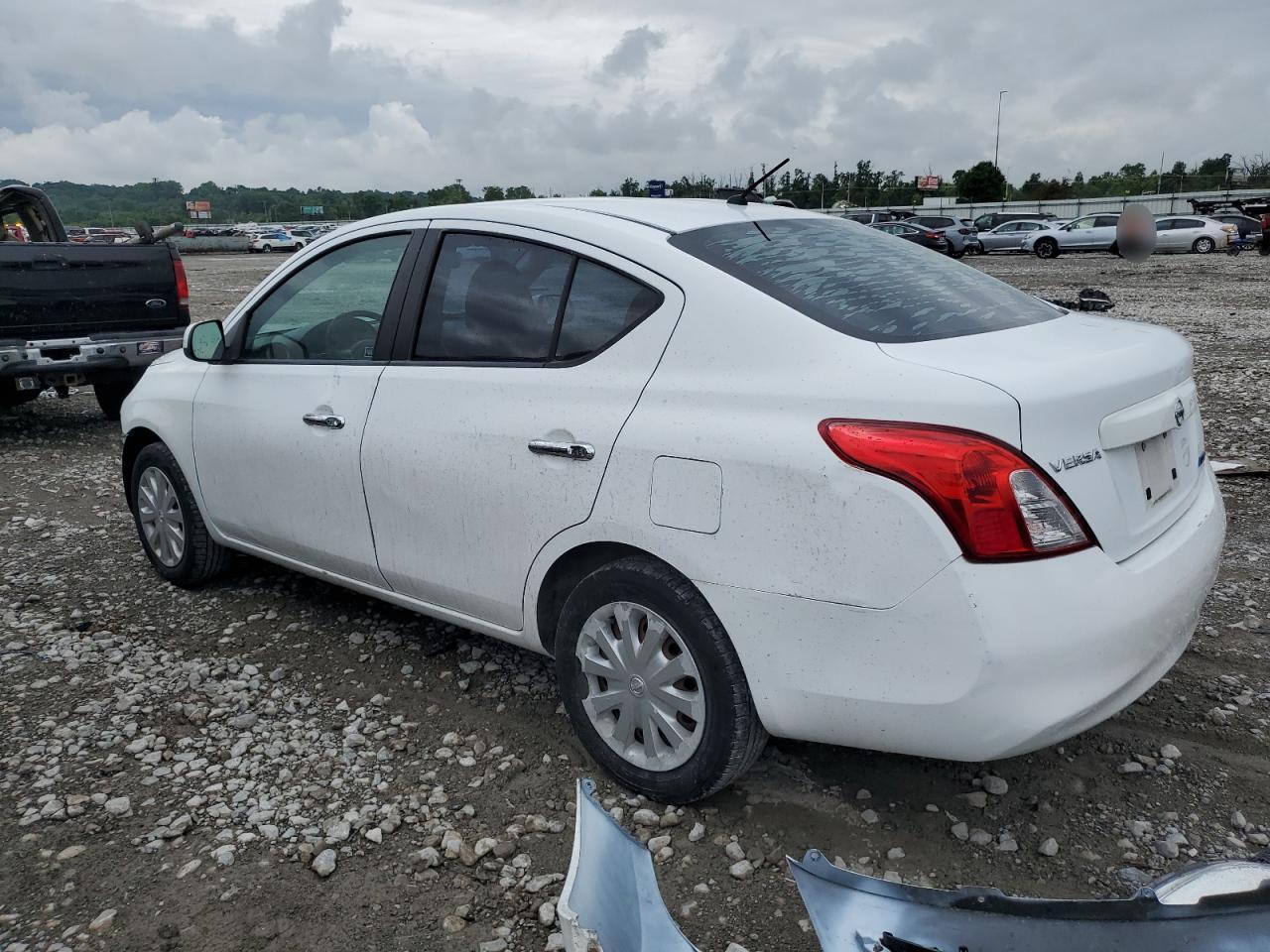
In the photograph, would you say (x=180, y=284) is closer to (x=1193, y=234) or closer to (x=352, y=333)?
(x=352, y=333)

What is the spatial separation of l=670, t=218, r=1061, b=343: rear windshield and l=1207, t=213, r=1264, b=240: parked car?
32327 mm

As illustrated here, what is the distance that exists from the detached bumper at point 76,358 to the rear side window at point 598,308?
6428 millimetres

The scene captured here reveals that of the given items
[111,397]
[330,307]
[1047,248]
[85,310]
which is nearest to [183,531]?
[330,307]

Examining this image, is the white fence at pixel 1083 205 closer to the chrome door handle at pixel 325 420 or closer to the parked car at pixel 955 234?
the parked car at pixel 955 234

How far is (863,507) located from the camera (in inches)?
91.6

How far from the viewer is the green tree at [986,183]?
6738 centimetres

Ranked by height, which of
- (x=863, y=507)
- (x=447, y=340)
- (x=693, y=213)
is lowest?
(x=863, y=507)

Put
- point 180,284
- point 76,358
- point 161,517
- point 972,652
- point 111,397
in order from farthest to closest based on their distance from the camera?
point 111,397 < point 180,284 < point 76,358 < point 161,517 < point 972,652

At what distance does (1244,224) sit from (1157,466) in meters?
34.4

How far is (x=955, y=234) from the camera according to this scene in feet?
111

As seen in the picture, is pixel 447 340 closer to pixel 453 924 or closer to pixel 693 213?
pixel 693 213

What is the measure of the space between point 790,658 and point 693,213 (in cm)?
152

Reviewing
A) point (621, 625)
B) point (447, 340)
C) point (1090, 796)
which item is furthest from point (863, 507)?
point (447, 340)

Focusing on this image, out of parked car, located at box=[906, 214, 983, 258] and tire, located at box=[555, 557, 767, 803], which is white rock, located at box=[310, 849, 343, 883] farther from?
parked car, located at box=[906, 214, 983, 258]
